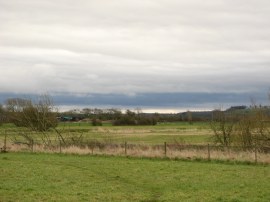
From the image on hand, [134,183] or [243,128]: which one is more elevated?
[243,128]

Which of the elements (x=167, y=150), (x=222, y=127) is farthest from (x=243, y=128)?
(x=167, y=150)

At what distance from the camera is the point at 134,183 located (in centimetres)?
2059

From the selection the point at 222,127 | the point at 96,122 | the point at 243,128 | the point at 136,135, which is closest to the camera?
the point at 243,128

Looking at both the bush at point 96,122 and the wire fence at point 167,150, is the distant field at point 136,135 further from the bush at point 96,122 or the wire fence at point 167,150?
the bush at point 96,122

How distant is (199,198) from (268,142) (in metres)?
21.1

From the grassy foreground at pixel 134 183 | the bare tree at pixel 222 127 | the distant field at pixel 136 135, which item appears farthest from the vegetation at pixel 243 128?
the grassy foreground at pixel 134 183

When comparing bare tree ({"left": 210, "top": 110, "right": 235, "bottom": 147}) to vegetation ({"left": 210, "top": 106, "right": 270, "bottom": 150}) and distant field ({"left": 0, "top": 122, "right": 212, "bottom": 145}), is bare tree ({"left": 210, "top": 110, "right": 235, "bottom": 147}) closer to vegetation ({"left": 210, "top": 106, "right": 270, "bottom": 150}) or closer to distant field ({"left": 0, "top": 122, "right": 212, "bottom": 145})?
vegetation ({"left": 210, "top": 106, "right": 270, "bottom": 150})

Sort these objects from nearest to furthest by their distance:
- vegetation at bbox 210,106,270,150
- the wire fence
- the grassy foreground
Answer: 1. the grassy foreground
2. the wire fence
3. vegetation at bbox 210,106,270,150

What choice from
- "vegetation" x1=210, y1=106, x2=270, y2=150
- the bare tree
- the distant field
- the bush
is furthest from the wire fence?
the bush

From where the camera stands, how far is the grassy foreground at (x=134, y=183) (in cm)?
1653

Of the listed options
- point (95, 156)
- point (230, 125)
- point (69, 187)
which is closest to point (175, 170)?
point (69, 187)

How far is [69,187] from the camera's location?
18859mm

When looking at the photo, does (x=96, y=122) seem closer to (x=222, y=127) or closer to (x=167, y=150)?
(x=222, y=127)

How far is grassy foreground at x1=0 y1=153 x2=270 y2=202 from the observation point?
16531mm
